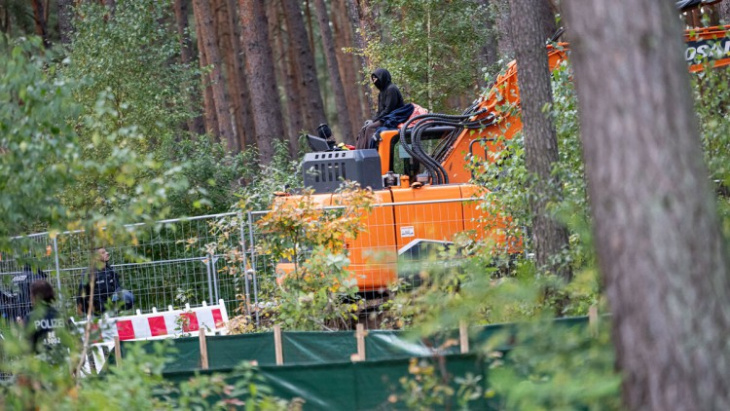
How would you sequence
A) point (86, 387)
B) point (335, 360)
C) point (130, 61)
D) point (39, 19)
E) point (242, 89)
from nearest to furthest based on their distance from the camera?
point (86, 387) < point (335, 360) < point (130, 61) < point (39, 19) < point (242, 89)

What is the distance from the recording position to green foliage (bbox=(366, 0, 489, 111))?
20.3 meters

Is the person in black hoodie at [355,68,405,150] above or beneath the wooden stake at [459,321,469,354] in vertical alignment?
above

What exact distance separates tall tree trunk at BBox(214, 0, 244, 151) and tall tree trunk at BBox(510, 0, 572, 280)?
2501 centimetres

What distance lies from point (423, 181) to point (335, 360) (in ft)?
12.1

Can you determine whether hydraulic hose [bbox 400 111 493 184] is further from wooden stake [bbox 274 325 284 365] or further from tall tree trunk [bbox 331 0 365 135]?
tall tree trunk [bbox 331 0 365 135]

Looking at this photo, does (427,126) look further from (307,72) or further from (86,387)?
(307,72)

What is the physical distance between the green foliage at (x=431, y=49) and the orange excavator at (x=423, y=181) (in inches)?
284

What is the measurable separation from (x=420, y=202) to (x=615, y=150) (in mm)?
8243

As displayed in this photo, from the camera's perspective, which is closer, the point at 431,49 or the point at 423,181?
the point at 423,181

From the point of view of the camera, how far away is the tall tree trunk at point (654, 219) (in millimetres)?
3871

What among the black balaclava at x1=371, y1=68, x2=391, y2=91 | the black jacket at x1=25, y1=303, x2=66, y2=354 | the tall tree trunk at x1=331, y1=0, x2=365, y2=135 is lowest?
the black jacket at x1=25, y1=303, x2=66, y2=354

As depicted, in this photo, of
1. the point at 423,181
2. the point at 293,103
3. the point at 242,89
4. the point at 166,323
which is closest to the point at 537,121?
the point at 423,181

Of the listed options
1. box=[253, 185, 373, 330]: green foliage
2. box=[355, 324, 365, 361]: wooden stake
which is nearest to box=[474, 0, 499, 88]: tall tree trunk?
box=[253, 185, 373, 330]: green foliage

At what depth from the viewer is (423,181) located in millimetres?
12625
